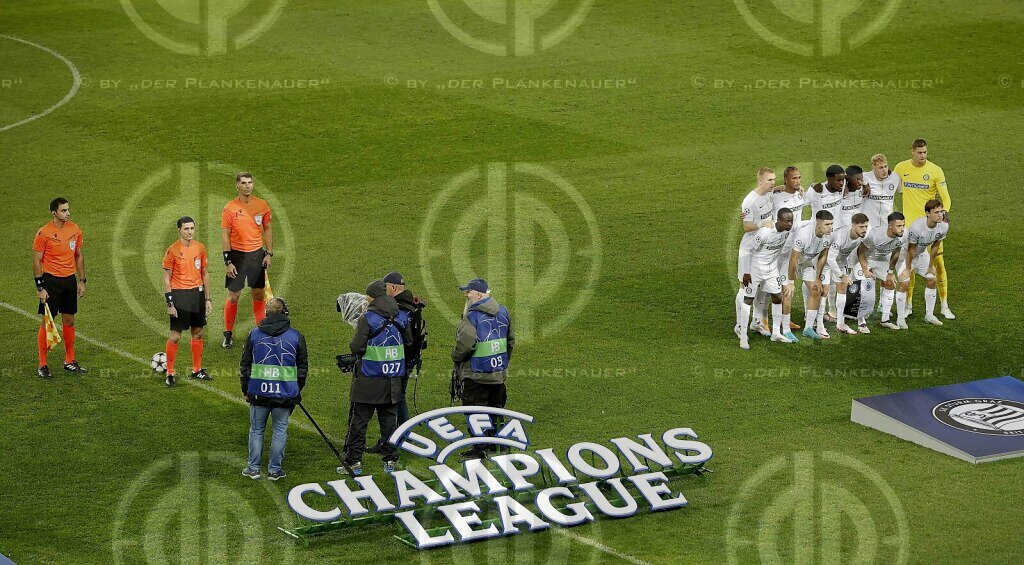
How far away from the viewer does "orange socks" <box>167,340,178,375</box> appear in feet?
56.1

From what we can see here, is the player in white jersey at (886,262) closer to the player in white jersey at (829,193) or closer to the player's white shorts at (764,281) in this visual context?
the player in white jersey at (829,193)

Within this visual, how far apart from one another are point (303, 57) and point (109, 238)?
9395mm

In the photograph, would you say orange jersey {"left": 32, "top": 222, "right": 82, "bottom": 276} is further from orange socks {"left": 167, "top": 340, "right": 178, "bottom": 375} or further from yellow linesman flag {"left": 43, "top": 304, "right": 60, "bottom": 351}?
orange socks {"left": 167, "top": 340, "right": 178, "bottom": 375}

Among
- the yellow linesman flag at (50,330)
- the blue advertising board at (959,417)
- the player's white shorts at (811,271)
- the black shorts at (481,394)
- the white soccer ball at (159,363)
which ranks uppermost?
the player's white shorts at (811,271)

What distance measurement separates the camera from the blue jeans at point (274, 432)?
14.7 meters

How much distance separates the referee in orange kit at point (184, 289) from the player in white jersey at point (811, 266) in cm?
720

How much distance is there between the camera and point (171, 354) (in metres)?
17.2

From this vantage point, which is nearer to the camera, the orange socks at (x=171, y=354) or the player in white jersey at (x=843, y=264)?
the orange socks at (x=171, y=354)

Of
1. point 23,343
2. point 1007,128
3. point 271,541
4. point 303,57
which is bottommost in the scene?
point 271,541

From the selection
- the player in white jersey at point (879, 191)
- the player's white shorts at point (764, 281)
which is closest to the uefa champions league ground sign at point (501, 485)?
the player's white shorts at point (764, 281)

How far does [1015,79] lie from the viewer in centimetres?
2975

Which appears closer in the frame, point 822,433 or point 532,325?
point 822,433

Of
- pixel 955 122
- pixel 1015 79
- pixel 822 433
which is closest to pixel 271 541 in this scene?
pixel 822 433

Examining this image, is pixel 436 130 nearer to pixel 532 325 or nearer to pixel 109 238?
pixel 109 238
